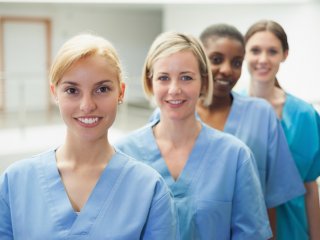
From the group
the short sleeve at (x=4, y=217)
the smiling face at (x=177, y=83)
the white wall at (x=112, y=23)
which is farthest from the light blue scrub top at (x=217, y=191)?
the white wall at (x=112, y=23)

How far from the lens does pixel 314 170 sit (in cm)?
173

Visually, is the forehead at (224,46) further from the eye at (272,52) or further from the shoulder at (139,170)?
the shoulder at (139,170)

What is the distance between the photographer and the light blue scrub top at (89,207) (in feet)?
3.19

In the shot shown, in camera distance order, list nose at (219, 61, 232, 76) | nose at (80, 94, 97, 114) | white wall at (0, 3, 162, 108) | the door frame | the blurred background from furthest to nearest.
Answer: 1. white wall at (0, 3, 162, 108)
2. the door frame
3. the blurred background
4. nose at (219, 61, 232, 76)
5. nose at (80, 94, 97, 114)

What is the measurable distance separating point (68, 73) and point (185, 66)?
0.39 metres

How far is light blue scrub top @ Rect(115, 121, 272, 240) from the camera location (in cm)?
121

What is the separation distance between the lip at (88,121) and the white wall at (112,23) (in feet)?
20.2

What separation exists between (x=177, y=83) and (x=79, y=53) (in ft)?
1.19

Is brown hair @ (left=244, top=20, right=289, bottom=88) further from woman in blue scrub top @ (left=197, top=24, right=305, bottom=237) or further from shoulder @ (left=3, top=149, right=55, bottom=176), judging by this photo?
shoulder @ (left=3, top=149, right=55, bottom=176)

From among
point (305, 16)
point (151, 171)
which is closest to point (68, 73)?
point (151, 171)

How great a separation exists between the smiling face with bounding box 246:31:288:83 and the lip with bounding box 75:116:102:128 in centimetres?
91

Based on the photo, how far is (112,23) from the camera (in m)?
8.26

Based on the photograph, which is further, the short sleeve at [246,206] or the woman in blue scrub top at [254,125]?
the woman in blue scrub top at [254,125]

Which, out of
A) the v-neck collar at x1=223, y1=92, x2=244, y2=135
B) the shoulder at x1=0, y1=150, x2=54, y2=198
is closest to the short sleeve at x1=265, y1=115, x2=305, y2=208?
the v-neck collar at x1=223, y1=92, x2=244, y2=135
